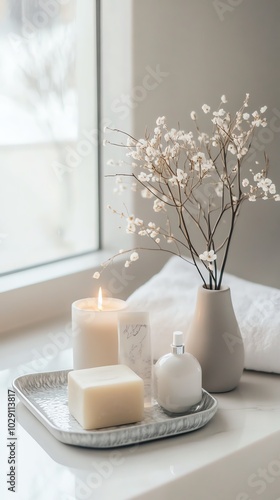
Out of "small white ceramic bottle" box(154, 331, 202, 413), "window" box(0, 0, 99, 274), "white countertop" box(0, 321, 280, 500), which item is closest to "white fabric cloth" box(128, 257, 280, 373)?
"white countertop" box(0, 321, 280, 500)

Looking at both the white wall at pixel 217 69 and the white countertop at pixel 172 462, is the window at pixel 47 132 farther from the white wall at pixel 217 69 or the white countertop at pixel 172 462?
the white countertop at pixel 172 462

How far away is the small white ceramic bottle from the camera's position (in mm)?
1139

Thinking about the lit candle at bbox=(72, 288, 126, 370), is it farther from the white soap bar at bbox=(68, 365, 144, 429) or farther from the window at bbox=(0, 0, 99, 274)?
the window at bbox=(0, 0, 99, 274)

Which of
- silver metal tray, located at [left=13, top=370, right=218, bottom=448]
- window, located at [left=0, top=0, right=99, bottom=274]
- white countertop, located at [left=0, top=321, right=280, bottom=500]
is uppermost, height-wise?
window, located at [left=0, top=0, right=99, bottom=274]

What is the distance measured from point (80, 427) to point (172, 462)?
5.5 inches

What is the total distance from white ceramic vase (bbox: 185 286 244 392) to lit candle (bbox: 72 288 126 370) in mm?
124

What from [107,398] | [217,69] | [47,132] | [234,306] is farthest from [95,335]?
[217,69]

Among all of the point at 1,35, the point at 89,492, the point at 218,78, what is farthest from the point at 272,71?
the point at 89,492

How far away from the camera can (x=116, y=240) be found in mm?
1815

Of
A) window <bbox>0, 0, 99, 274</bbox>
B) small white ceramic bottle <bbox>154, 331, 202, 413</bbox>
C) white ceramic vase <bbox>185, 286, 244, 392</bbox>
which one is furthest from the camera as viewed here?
window <bbox>0, 0, 99, 274</bbox>

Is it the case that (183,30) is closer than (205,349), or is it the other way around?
(205,349)

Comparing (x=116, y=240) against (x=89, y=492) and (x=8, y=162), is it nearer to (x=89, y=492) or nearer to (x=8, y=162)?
(x=8, y=162)

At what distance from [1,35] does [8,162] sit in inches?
9.8

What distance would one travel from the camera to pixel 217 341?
4.07 ft
